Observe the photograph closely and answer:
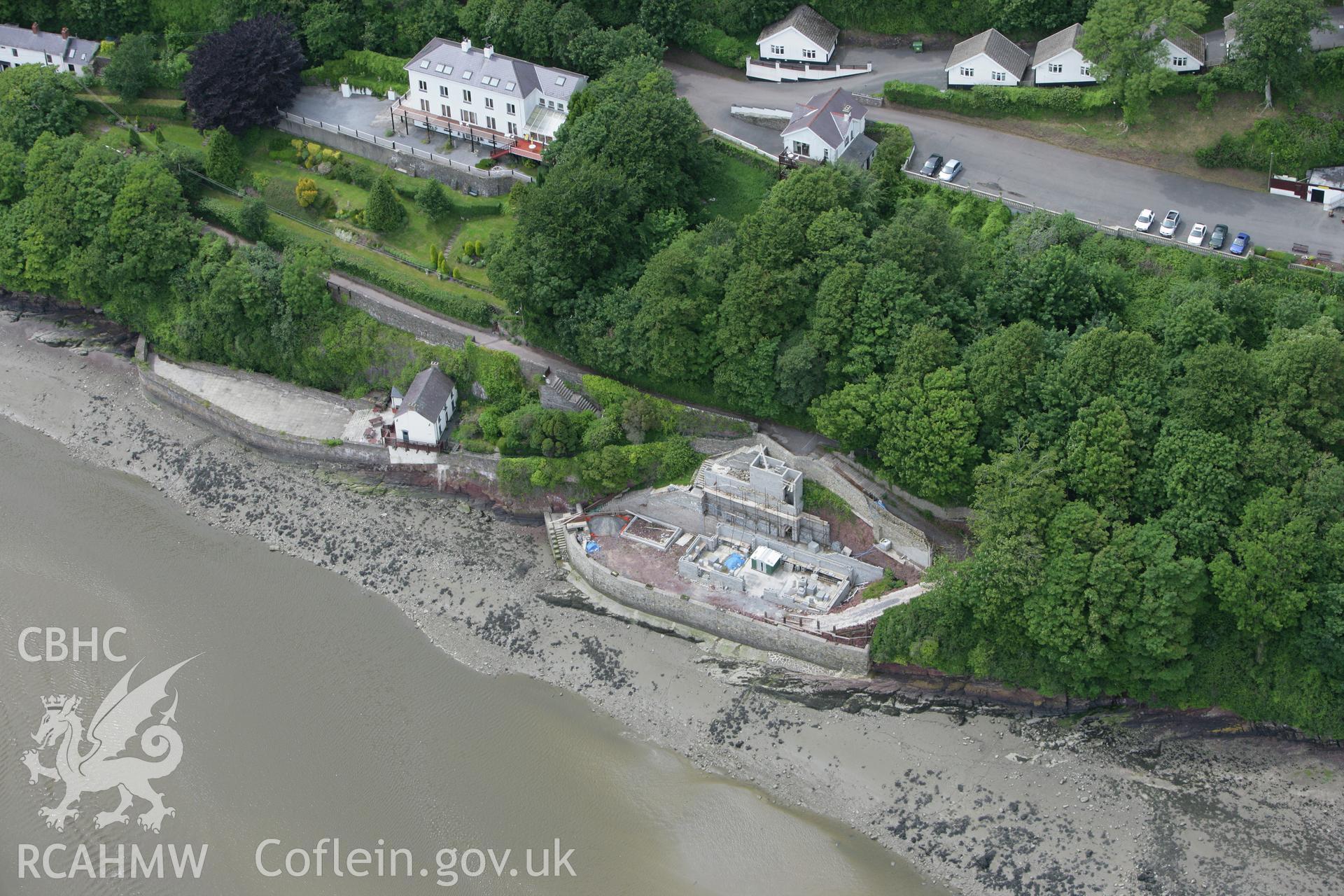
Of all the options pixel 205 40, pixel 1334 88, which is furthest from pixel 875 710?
pixel 205 40

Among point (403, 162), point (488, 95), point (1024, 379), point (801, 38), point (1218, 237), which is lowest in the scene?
point (1024, 379)

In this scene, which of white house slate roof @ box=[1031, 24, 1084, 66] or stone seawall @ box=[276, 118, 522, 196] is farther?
stone seawall @ box=[276, 118, 522, 196]

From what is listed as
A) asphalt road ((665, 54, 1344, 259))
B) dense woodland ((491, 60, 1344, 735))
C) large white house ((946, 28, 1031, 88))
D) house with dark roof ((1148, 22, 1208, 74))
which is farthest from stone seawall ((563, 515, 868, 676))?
Result: house with dark roof ((1148, 22, 1208, 74))

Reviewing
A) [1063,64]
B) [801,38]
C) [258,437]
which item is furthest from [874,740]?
[801,38]

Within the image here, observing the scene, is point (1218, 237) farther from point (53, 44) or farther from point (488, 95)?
point (53, 44)

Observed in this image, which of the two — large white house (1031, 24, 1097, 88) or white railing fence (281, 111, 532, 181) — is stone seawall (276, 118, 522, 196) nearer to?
white railing fence (281, 111, 532, 181)

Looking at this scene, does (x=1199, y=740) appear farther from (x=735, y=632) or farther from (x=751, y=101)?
A: (x=751, y=101)

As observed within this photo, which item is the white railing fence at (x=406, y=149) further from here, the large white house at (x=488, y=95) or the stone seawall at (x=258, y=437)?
the stone seawall at (x=258, y=437)
